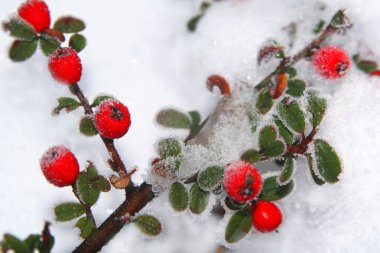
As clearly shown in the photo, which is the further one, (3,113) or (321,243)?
(3,113)

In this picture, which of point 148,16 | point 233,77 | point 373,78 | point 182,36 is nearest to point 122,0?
point 148,16

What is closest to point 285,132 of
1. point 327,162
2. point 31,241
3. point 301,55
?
point 327,162

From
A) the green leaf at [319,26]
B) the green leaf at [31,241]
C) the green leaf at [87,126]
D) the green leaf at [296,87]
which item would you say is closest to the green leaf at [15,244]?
the green leaf at [31,241]

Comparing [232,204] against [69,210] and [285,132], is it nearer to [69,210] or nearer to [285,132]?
[285,132]

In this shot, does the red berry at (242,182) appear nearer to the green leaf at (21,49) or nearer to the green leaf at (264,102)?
the green leaf at (264,102)

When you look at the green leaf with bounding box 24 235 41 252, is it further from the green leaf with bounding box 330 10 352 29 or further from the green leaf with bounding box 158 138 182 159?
the green leaf with bounding box 330 10 352 29

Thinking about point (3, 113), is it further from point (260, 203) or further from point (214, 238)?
point (260, 203)
